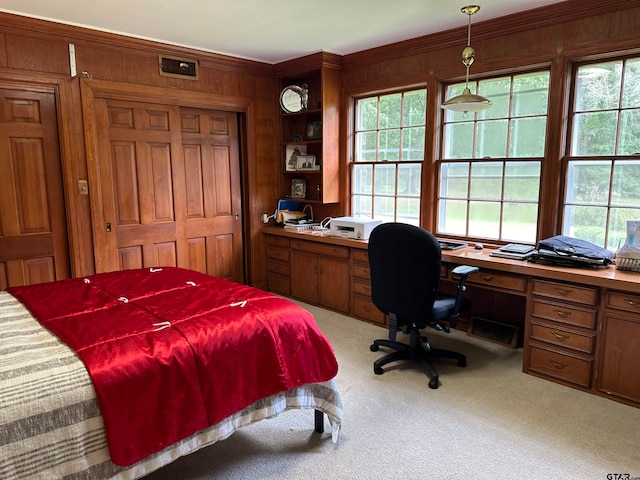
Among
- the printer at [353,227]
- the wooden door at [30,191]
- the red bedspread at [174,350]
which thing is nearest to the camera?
the red bedspread at [174,350]

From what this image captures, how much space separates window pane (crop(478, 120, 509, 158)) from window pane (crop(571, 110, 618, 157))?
51 centimetres

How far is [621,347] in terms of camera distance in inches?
102

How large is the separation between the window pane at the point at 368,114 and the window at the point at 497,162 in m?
0.81

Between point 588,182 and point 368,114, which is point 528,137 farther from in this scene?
point 368,114

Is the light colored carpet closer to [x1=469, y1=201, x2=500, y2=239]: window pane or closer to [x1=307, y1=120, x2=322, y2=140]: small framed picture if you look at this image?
[x1=469, y1=201, x2=500, y2=239]: window pane

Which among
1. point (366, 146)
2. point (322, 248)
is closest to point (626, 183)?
point (366, 146)

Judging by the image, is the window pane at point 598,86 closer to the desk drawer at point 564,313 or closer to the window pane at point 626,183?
the window pane at point 626,183

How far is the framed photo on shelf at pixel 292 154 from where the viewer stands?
4.93 m

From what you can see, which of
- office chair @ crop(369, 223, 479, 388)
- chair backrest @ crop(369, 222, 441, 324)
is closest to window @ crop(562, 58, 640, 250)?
office chair @ crop(369, 223, 479, 388)

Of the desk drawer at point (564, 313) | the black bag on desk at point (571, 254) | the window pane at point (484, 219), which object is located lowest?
the desk drawer at point (564, 313)

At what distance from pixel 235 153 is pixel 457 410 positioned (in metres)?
3.35

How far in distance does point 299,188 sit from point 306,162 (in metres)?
0.32

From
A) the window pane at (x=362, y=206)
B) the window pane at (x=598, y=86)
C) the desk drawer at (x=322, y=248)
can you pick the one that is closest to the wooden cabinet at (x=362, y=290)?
the desk drawer at (x=322, y=248)

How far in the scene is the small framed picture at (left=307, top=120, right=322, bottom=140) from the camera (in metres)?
4.72
